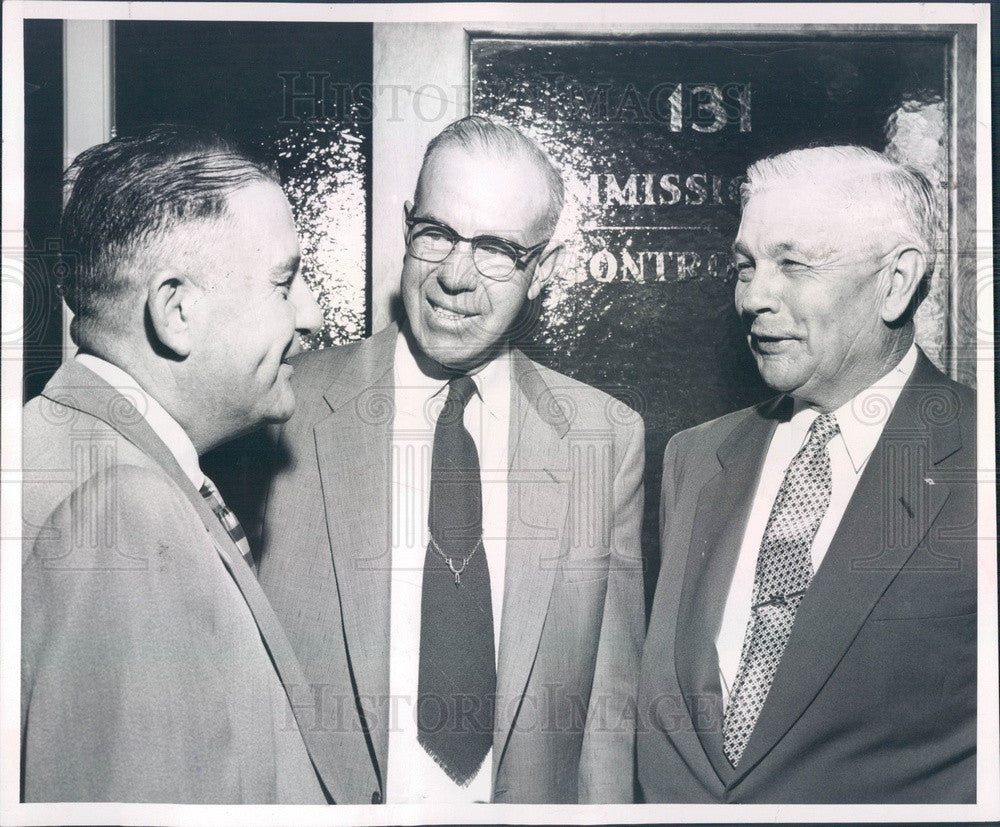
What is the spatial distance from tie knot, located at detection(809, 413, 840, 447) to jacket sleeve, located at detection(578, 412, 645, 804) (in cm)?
56

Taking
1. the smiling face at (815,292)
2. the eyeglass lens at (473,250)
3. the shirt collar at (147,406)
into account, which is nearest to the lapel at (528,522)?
the eyeglass lens at (473,250)

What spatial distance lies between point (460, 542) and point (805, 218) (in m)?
1.29

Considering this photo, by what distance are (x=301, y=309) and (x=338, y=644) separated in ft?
3.02

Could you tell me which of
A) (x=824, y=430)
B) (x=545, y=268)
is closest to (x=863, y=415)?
(x=824, y=430)

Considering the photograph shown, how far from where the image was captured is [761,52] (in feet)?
8.98

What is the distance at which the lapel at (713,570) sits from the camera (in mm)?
2623

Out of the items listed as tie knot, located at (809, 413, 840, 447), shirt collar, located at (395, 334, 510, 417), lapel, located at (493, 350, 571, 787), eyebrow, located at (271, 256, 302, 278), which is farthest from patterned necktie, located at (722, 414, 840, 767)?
eyebrow, located at (271, 256, 302, 278)

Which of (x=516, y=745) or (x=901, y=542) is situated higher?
(x=901, y=542)

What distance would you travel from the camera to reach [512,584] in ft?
8.65

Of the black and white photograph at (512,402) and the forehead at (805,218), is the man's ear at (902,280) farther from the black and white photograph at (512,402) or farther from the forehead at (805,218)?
the forehead at (805,218)

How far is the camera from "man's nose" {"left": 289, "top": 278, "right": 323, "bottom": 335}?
8.71 feet

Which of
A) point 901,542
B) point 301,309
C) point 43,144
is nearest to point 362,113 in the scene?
point 301,309

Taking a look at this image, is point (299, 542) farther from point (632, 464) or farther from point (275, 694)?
point (632, 464)

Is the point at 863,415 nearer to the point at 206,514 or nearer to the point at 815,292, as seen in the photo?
the point at 815,292
